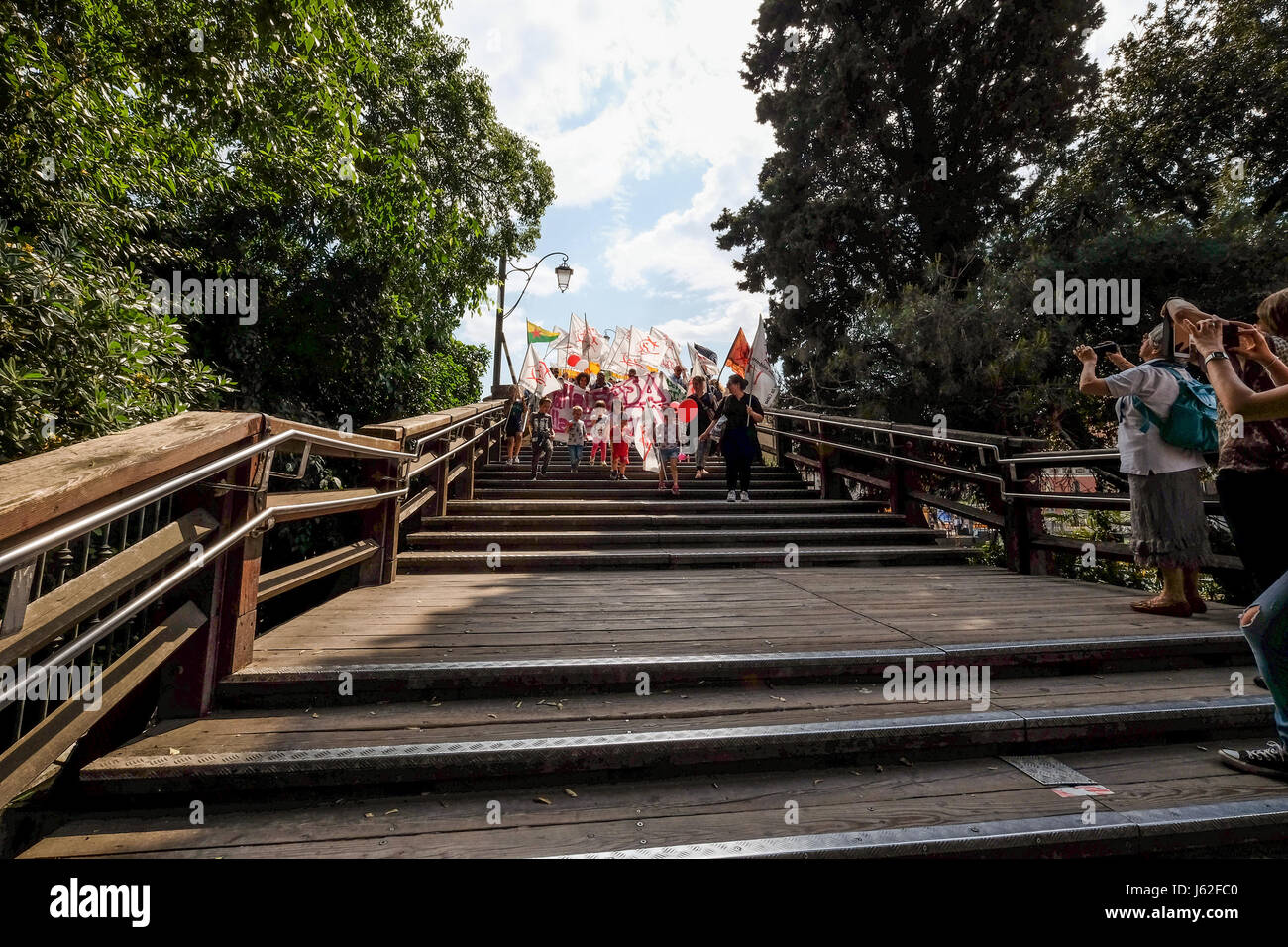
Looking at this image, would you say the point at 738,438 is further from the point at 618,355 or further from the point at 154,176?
the point at 618,355

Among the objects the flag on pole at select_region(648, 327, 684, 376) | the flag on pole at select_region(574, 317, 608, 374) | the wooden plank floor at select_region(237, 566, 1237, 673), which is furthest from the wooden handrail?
the flag on pole at select_region(574, 317, 608, 374)

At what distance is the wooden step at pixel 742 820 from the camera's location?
5.65ft

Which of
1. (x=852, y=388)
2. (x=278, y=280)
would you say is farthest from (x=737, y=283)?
(x=278, y=280)

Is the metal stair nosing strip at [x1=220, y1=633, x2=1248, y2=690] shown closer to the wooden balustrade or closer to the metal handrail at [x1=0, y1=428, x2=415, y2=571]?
the wooden balustrade

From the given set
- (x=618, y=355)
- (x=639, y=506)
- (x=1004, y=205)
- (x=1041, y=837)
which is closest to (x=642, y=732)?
(x=1041, y=837)

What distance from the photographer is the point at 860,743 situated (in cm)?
227

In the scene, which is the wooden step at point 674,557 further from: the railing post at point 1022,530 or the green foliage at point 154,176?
the green foliage at point 154,176

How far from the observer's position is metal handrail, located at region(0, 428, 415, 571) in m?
1.39

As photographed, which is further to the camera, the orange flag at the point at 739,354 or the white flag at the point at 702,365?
the white flag at the point at 702,365

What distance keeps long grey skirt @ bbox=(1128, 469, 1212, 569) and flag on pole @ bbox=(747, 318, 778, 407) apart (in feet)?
23.1

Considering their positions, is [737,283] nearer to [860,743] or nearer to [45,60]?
[45,60]

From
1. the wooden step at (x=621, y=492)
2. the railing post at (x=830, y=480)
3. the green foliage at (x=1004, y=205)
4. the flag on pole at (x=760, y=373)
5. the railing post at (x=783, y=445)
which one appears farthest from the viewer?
the flag on pole at (x=760, y=373)

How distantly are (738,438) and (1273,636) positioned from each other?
18.3ft

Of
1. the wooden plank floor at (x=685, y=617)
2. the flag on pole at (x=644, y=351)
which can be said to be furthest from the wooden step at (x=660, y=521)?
→ the flag on pole at (x=644, y=351)
